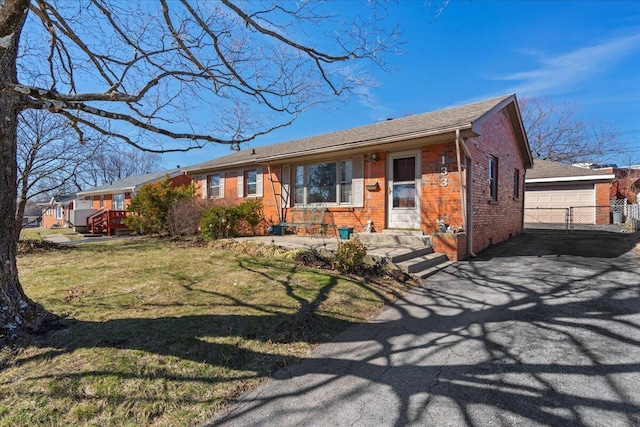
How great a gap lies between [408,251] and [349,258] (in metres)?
1.61

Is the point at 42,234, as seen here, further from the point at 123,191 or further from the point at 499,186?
the point at 499,186

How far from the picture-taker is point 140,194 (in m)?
12.1

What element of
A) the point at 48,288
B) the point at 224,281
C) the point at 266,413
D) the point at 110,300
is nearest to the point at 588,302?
the point at 266,413

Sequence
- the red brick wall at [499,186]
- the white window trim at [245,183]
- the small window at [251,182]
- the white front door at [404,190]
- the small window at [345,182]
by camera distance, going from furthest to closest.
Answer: the small window at [251,182], the white window trim at [245,183], the small window at [345,182], the white front door at [404,190], the red brick wall at [499,186]

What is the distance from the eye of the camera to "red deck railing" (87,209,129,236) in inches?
627

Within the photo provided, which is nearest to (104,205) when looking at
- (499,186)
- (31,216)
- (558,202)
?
(31,216)

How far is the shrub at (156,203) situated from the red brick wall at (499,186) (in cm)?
967

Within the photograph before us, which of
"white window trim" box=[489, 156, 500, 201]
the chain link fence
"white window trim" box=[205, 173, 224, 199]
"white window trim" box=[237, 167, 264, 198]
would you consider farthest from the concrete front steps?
the chain link fence

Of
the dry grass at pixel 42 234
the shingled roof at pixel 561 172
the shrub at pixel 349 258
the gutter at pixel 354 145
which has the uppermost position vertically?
the shingled roof at pixel 561 172

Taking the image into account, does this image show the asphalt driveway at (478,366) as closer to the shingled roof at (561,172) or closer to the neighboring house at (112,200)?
the neighboring house at (112,200)

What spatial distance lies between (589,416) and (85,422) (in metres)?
3.53

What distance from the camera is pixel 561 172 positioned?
17.8 metres

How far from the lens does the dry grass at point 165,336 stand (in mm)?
2424

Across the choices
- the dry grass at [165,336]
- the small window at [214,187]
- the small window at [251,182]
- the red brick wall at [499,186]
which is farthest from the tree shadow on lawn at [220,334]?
the small window at [214,187]
